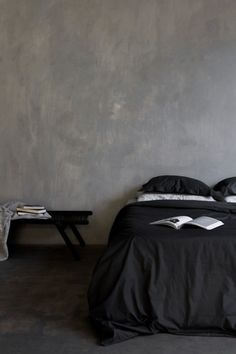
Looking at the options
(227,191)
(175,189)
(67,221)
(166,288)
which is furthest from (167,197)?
(166,288)

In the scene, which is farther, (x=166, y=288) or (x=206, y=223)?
(x=206, y=223)

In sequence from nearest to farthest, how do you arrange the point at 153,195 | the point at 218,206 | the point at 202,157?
the point at 218,206 < the point at 153,195 < the point at 202,157

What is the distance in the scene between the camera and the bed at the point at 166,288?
7.23 ft

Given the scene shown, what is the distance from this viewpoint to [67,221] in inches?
153

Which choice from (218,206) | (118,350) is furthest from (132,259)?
(218,206)

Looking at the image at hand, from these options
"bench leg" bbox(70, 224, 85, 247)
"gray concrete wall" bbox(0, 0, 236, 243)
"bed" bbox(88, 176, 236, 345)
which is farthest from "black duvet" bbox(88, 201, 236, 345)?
"gray concrete wall" bbox(0, 0, 236, 243)

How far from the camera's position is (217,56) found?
13.1ft

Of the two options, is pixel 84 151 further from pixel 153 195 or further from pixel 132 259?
pixel 132 259

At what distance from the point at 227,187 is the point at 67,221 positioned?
5.32 ft

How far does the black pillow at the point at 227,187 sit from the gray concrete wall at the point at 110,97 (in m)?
0.23

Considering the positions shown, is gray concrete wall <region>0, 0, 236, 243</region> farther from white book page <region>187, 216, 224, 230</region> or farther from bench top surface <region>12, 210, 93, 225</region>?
white book page <region>187, 216, 224, 230</region>

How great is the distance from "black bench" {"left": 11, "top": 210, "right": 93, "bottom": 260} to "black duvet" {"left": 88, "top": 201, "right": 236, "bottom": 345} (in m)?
1.48

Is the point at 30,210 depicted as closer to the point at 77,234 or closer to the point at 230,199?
the point at 77,234

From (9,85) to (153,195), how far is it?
6.45ft
